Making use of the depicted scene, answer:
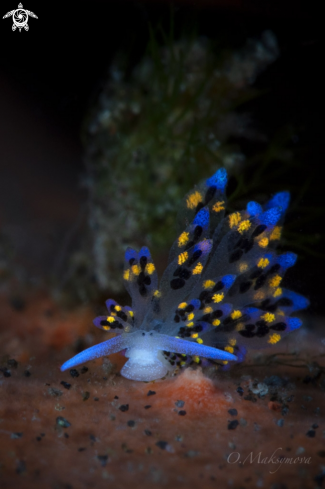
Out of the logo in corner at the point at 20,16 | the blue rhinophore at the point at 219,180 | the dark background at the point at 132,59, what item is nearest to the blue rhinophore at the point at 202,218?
the blue rhinophore at the point at 219,180

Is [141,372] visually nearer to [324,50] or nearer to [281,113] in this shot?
[281,113]

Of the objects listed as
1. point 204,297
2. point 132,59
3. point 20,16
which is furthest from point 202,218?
point 20,16

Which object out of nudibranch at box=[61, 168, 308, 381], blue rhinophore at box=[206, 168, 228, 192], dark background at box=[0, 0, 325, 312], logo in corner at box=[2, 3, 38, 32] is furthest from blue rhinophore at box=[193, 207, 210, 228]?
logo in corner at box=[2, 3, 38, 32]

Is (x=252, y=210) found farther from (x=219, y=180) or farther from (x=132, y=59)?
(x=132, y=59)

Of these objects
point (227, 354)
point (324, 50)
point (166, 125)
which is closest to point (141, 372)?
point (227, 354)

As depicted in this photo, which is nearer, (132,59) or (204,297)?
(204,297)

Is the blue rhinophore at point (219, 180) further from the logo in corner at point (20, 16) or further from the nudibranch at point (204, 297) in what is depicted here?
the logo in corner at point (20, 16)
